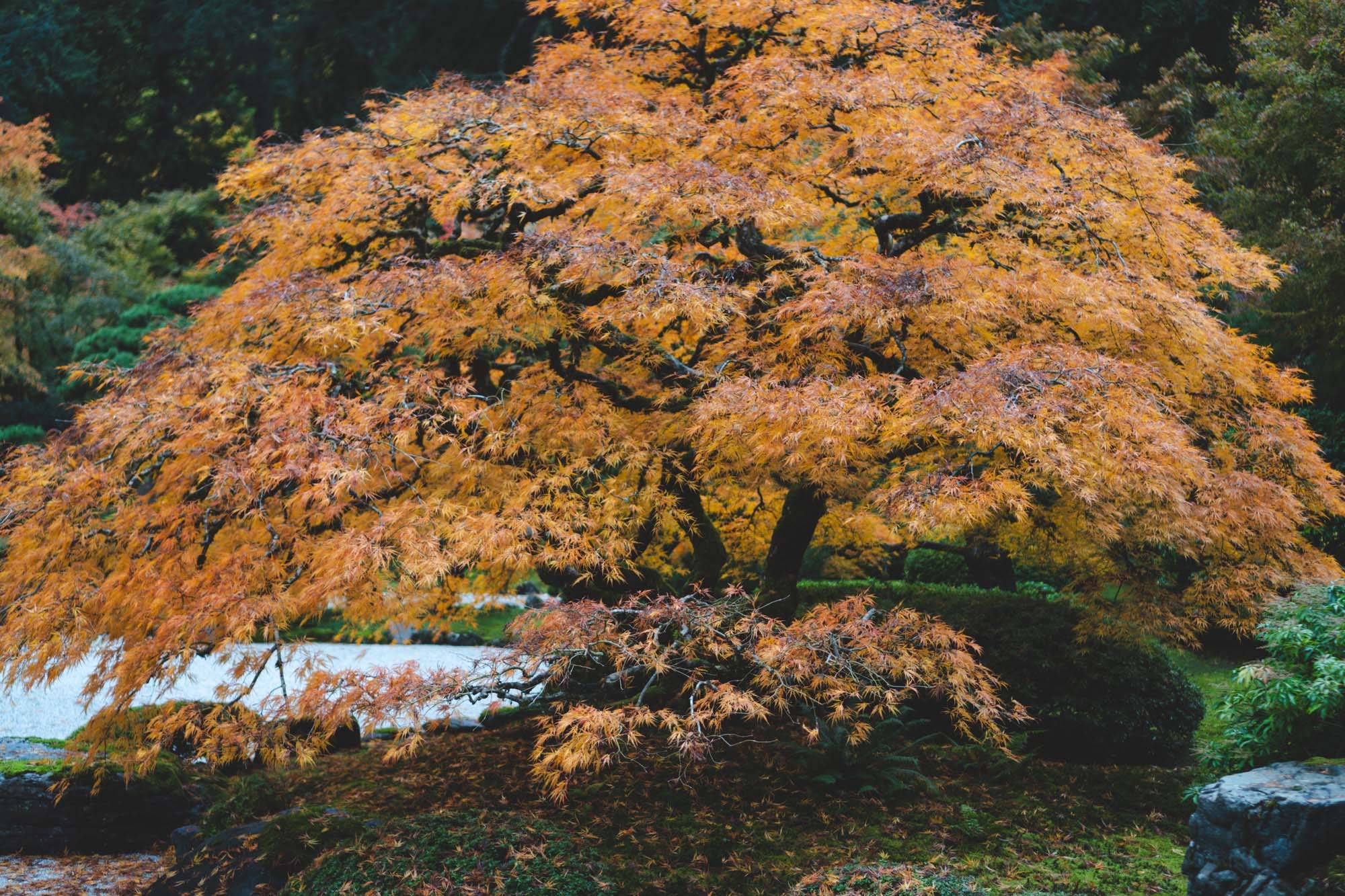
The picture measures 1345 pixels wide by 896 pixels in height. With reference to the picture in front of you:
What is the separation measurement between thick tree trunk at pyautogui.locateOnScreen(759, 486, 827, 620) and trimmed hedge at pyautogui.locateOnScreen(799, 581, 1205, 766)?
5.95 feet

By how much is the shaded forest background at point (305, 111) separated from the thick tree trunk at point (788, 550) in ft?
10.3

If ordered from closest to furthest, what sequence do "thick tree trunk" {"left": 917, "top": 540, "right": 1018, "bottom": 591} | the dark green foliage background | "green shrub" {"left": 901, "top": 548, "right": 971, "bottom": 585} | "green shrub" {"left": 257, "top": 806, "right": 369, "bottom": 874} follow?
1. "green shrub" {"left": 257, "top": 806, "right": 369, "bottom": 874}
2. "thick tree trunk" {"left": 917, "top": 540, "right": 1018, "bottom": 591}
3. "green shrub" {"left": 901, "top": 548, "right": 971, "bottom": 585}
4. the dark green foliage background

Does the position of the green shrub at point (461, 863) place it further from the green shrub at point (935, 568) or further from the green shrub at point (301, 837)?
the green shrub at point (935, 568)

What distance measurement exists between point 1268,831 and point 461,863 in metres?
3.92

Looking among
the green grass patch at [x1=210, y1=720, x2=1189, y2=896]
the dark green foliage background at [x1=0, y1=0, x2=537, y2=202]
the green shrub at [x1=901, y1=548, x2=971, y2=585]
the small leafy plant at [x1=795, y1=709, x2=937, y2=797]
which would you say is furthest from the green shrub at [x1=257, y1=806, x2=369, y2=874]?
the dark green foliage background at [x1=0, y1=0, x2=537, y2=202]

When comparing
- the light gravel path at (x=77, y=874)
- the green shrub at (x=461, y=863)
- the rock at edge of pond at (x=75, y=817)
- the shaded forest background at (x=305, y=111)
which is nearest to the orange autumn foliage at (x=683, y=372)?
the green shrub at (x=461, y=863)

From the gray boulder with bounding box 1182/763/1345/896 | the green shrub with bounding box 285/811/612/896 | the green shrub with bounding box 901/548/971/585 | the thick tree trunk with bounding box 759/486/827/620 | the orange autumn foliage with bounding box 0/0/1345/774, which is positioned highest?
the orange autumn foliage with bounding box 0/0/1345/774

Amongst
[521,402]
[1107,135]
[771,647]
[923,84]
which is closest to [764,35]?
[923,84]

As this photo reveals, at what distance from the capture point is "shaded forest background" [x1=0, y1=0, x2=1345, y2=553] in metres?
11.4

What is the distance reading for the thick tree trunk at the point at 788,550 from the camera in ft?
23.4

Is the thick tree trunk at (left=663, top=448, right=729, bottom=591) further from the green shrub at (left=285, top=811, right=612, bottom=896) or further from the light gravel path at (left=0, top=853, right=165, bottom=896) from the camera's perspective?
the light gravel path at (left=0, top=853, right=165, bottom=896)

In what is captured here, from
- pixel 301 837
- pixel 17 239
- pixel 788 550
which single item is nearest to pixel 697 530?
pixel 788 550

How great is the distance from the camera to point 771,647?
4906 mm

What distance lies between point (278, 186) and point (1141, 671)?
770 cm
